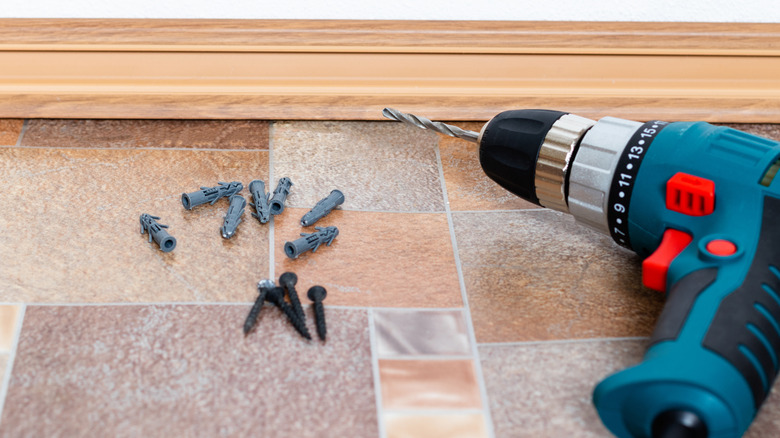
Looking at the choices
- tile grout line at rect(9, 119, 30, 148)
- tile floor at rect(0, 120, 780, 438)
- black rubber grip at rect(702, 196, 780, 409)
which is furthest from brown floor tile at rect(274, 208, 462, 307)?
tile grout line at rect(9, 119, 30, 148)

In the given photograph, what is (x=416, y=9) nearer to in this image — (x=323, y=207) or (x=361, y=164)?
(x=361, y=164)

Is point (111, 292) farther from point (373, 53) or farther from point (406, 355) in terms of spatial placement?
point (373, 53)

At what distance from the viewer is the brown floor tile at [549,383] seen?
86 centimetres

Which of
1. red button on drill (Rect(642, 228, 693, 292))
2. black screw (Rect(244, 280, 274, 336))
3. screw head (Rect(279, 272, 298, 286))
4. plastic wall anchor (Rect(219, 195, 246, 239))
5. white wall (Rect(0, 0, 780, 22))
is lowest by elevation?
black screw (Rect(244, 280, 274, 336))

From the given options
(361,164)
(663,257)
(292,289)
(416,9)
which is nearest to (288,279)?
(292,289)

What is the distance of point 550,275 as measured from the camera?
1083mm

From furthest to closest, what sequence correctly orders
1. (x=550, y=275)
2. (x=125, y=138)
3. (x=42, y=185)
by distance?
1. (x=125, y=138)
2. (x=42, y=185)
3. (x=550, y=275)

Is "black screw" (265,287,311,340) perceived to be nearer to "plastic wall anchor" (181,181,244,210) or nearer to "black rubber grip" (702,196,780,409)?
"plastic wall anchor" (181,181,244,210)

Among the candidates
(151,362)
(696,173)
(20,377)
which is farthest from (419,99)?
(20,377)

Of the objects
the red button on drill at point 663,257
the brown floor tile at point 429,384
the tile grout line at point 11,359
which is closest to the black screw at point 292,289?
the brown floor tile at point 429,384

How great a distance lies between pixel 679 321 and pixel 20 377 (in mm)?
742

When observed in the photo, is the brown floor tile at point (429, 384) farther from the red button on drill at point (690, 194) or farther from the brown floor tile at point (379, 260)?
the red button on drill at point (690, 194)

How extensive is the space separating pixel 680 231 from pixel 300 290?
494mm

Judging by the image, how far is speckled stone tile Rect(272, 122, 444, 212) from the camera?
4.03 feet
